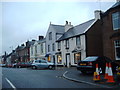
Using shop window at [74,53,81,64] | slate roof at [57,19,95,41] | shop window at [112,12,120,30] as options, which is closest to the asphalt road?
shop window at [112,12,120,30]

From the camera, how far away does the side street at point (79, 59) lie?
34.8 ft

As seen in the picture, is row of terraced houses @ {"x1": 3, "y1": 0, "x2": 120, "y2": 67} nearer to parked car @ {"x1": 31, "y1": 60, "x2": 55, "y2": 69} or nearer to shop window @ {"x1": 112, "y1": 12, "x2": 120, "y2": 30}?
shop window @ {"x1": 112, "y1": 12, "x2": 120, "y2": 30}

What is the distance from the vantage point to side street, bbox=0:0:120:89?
10.6 meters

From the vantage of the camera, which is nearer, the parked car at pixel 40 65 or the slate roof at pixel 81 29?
the parked car at pixel 40 65

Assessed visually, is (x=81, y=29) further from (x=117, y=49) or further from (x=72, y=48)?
(x=117, y=49)

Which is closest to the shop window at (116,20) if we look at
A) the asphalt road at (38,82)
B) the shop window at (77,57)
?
the shop window at (77,57)

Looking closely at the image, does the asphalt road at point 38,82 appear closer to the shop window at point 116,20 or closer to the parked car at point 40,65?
the shop window at point 116,20

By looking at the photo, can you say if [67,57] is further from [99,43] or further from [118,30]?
[118,30]

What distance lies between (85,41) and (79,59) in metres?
3.26

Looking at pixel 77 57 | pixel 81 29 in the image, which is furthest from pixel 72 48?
pixel 81 29

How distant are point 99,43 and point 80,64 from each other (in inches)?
610

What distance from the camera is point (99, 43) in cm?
2945

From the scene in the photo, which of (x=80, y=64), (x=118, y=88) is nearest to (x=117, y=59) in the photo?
(x=80, y=64)

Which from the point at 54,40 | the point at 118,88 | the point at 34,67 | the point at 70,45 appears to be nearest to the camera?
the point at 118,88
